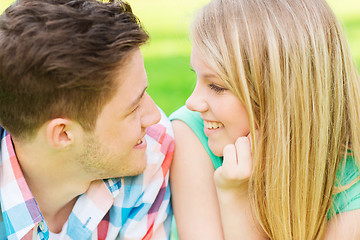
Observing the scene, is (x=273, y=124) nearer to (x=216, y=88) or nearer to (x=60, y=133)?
(x=216, y=88)

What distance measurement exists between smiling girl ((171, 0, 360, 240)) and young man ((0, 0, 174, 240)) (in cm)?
29

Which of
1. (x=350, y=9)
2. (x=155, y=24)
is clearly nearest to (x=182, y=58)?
(x=155, y=24)

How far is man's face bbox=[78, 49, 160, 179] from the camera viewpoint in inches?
113

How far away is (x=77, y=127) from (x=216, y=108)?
0.67m

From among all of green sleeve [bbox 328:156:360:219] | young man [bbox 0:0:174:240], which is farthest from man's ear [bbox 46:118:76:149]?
green sleeve [bbox 328:156:360:219]

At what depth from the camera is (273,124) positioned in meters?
3.00

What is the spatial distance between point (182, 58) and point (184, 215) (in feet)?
15.5

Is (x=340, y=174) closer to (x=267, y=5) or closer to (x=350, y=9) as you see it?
(x=267, y=5)

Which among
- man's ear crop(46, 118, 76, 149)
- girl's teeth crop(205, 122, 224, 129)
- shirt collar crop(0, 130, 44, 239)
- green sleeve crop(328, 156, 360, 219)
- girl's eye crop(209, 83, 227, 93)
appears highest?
girl's eye crop(209, 83, 227, 93)

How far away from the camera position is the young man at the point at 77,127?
2.70 m

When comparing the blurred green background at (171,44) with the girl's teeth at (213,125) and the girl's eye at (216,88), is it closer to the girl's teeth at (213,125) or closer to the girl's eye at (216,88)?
the girl's eye at (216,88)

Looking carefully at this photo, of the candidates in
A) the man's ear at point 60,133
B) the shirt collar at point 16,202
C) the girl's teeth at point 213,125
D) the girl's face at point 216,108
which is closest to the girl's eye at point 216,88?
the girl's face at point 216,108

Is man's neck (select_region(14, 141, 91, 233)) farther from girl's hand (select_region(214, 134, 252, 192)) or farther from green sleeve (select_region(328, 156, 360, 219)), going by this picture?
green sleeve (select_region(328, 156, 360, 219))

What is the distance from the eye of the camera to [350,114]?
3.10 metres
